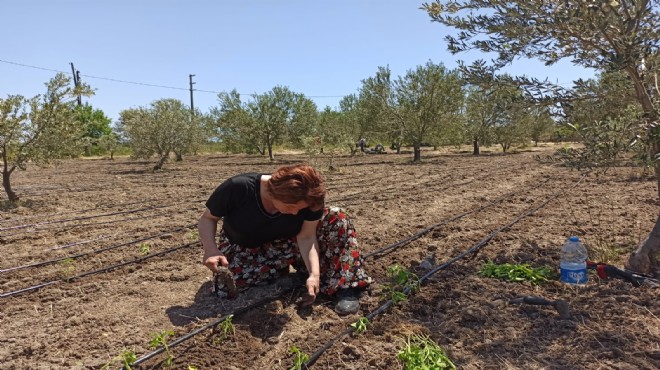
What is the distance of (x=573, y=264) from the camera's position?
11.9 ft

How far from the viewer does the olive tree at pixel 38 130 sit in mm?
8625

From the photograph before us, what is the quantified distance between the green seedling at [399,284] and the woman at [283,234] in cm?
22

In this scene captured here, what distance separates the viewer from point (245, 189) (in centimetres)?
335

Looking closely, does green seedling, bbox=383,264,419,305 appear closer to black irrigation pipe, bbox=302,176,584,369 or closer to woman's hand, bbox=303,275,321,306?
black irrigation pipe, bbox=302,176,584,369

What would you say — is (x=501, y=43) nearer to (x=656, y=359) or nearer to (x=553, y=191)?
(x=656, y=359)

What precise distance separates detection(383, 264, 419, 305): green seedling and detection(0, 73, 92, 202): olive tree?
8041 mm

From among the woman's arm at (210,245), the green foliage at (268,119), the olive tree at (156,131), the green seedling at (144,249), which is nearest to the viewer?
the woman's arm at (210,245)

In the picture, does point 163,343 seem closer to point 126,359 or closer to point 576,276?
point 126,359

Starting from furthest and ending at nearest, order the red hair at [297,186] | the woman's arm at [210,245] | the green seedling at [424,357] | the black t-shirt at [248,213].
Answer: the black t-shirt at [248,213] → the woman's arm at [210,245] → the red hair at [297,186] → the green seedling at [424,357]

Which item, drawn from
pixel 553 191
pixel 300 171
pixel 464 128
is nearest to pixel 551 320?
pixel 300 171

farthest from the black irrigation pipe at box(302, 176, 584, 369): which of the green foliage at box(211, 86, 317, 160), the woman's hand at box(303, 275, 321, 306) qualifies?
the green foliage at box(211, 86, 317, 160)

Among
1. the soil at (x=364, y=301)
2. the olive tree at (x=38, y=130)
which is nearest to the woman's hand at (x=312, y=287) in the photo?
the soil at (x=364, y=301)

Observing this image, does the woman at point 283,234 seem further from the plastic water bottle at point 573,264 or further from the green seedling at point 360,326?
the plastic water bottle at point 573,264

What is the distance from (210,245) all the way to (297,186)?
0.81 meters
